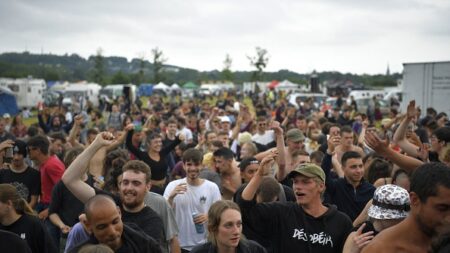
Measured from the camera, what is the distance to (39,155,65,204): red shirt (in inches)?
274

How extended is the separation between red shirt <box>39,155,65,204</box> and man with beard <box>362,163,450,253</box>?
5.25 m

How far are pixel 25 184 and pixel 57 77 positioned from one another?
346ft

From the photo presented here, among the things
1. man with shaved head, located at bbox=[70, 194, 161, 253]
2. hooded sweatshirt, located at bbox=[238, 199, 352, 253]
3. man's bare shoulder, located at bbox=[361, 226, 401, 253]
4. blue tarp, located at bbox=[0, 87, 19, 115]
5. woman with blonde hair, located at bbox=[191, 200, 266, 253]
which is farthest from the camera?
blue tarp, located at bbox=[0, 87, 19, 115]

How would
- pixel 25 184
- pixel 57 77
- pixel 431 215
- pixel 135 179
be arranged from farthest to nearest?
pixel 57 77 → pixel 25 184 → pixel 135 179 → pixel 431 215

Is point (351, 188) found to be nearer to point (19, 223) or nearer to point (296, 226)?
point (296, 226)

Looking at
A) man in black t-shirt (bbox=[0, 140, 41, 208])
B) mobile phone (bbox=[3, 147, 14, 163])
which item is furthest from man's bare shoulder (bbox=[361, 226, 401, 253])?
mobile phone (bbox=[3, 147, 14, 163])

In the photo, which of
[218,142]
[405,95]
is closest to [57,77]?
[405,95]

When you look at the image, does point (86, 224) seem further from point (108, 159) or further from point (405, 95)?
point (405, 95)

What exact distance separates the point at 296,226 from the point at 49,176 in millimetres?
4401

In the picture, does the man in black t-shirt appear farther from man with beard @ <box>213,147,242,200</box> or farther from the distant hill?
Result: the distant hill

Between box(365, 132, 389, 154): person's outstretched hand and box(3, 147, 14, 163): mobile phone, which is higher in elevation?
box(365, 132, 389, 154): person's outstretched hand

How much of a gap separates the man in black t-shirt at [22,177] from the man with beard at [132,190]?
2507 millimetres

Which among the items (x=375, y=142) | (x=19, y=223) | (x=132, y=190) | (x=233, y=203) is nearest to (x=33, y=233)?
(x=19, y=223)

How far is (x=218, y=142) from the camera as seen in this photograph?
8.93 metres
